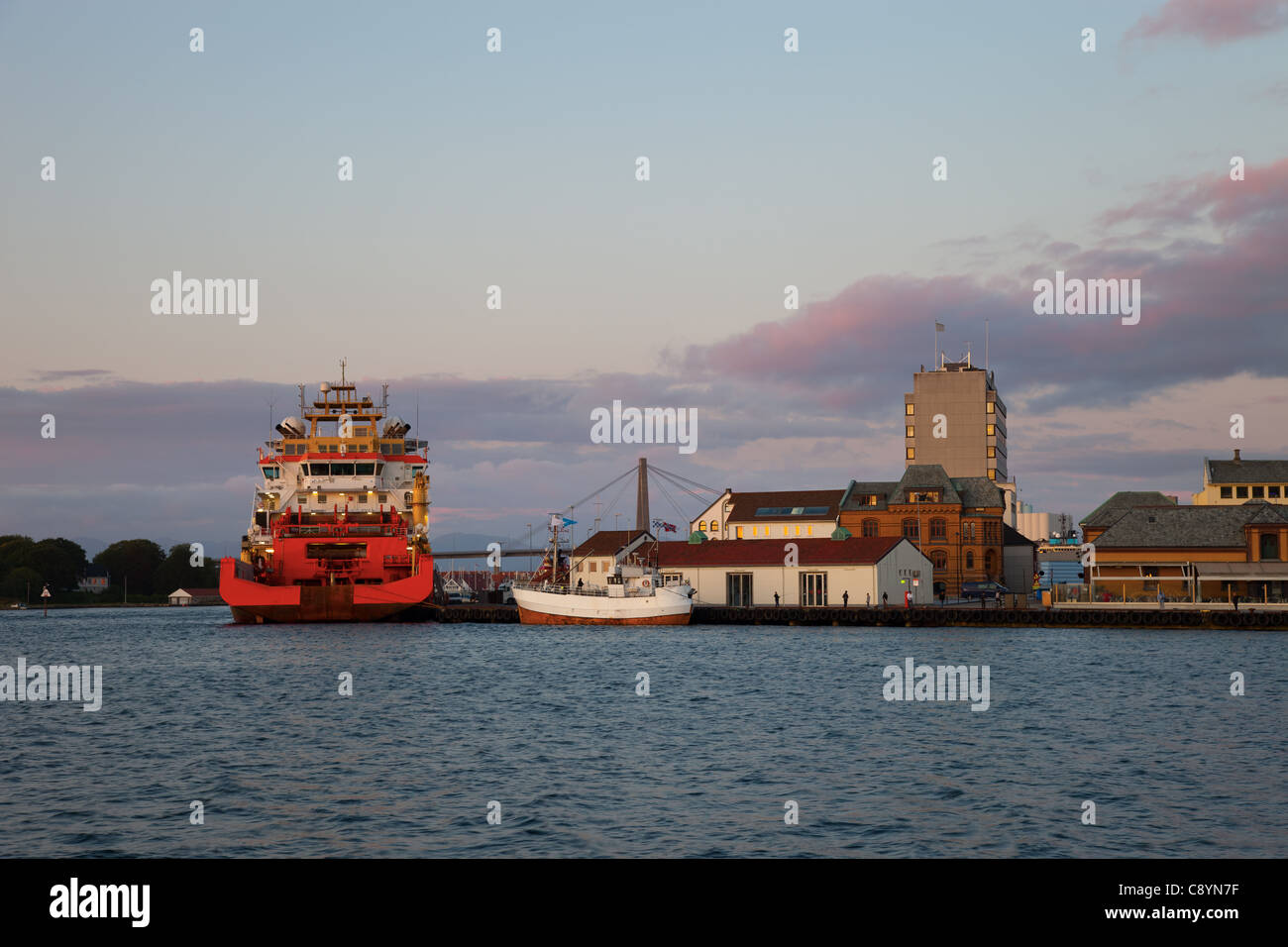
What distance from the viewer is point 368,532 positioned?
273 ft

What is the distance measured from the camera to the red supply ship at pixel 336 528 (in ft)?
270

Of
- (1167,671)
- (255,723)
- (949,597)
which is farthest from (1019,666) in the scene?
(949,597)

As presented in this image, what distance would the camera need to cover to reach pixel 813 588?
330 ft

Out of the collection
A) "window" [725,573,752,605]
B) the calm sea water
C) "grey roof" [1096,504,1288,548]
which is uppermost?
"grey roof" [1096,504,1288,548]

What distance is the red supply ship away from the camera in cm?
8238

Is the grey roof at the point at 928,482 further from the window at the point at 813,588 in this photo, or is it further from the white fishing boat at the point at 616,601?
the white fishing boat at the point at 616,601

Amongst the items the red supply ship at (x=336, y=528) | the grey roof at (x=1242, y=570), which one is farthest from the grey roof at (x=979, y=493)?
the red supply ship at (x=336, y=528)

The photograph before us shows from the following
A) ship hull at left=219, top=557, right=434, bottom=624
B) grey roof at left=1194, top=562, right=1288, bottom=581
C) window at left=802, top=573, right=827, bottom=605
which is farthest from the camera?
window at left=802, top=573, right=827, bottom=605

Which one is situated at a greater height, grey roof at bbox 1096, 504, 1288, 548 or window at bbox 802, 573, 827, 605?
grey roof at bbox 1096, 504, 1288, 548

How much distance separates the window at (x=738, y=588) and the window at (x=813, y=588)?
17.1 ft

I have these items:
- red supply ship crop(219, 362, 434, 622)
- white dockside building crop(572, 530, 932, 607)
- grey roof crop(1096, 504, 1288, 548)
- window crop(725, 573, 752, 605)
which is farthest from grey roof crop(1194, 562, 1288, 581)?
red supply ship crop(219, 362, 434, 622)

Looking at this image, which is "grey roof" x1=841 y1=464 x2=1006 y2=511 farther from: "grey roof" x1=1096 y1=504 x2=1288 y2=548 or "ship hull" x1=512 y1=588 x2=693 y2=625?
"ship hull" x1=512 y1=588 x2=693 y2=625
